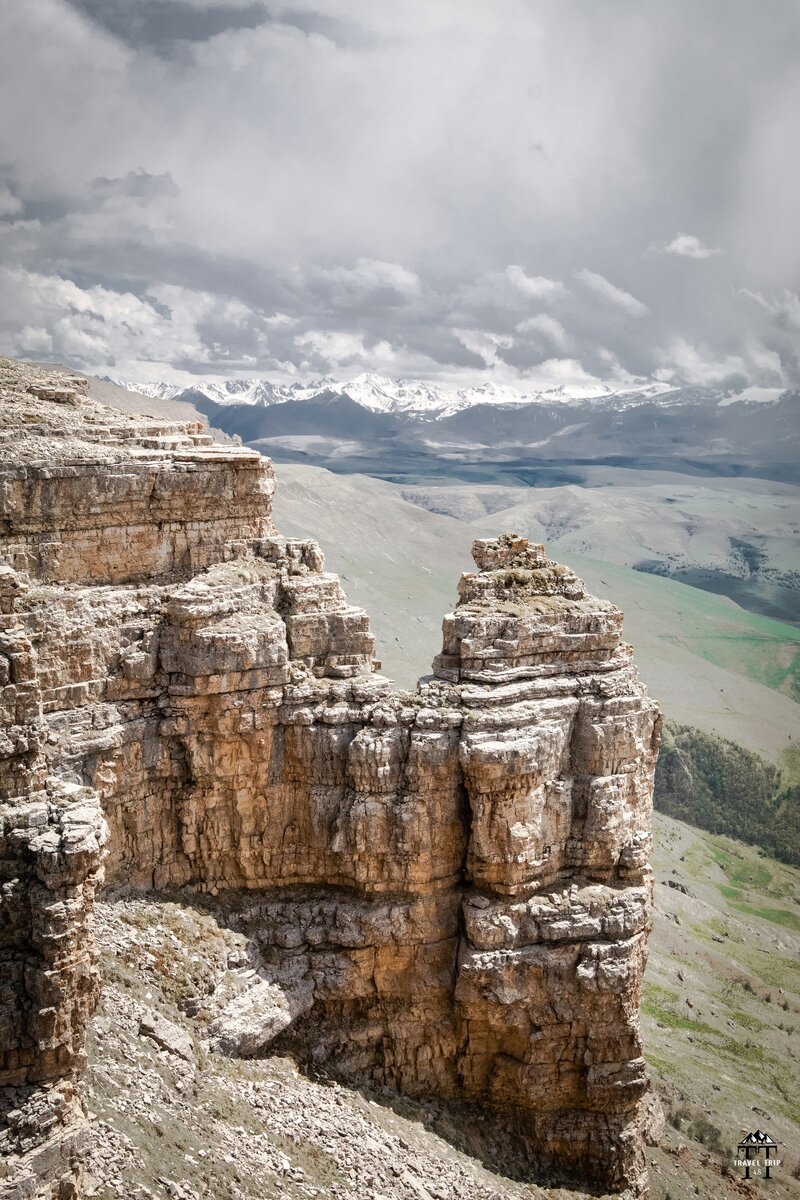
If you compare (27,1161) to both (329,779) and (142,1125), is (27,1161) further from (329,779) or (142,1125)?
(329,779)

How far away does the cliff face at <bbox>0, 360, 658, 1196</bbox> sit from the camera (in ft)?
123

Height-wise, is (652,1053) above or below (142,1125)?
below

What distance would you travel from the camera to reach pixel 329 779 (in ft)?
133

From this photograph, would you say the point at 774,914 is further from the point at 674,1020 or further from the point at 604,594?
the point at 604,594

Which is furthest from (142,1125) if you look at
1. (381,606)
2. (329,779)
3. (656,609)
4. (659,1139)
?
(656,609)

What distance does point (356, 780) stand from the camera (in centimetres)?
3975

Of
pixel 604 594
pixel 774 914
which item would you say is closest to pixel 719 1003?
pixel 774 914

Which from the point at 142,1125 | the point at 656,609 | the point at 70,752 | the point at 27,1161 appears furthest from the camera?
the point at 656,609

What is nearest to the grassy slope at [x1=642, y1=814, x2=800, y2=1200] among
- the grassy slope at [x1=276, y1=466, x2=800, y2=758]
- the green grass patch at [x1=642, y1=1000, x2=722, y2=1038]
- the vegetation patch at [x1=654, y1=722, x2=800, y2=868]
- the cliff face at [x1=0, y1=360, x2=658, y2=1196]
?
the green grass patch at [x1=642, y1=1000, x2=722, y2=1038]

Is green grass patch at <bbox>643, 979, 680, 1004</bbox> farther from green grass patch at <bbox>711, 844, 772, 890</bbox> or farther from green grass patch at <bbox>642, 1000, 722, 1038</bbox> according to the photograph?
green grass patch at <bbox>711, 844, 772, 890</bbox>

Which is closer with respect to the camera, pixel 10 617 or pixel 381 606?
pixel 10 617

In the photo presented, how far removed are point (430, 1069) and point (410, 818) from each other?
10.6m

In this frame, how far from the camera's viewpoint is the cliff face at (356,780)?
37438mm

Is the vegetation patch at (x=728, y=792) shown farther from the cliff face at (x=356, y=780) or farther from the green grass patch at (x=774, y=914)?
the cliff face at (x=356, y=780)
